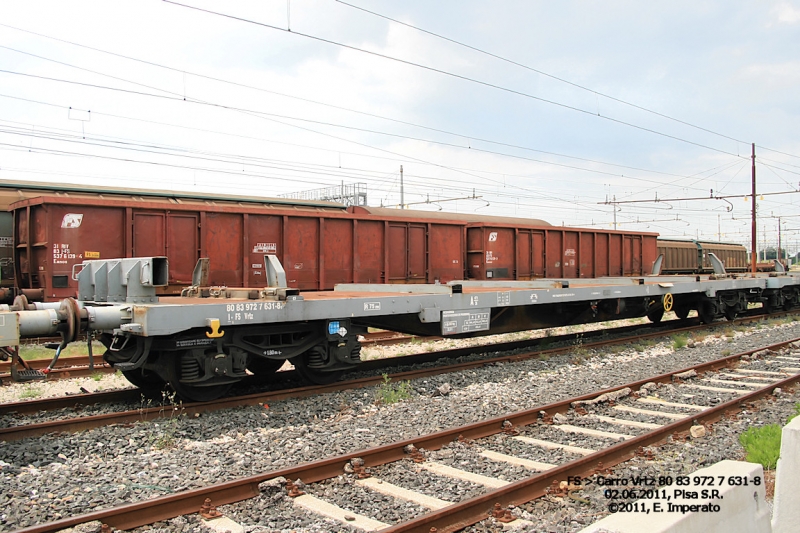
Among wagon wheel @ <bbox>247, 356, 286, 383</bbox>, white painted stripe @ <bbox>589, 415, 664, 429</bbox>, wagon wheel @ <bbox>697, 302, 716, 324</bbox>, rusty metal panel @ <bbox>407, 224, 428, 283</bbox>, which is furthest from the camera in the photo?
wagon wheel @ <bbox>697, 302, 716, 324</bbox>

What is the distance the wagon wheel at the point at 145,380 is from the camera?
7574 mm

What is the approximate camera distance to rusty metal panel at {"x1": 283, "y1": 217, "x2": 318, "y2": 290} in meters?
13.4

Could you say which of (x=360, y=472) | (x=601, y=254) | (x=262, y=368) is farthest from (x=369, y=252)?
(x=601, y=254)

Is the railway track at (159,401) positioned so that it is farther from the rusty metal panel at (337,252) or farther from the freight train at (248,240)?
the freight train at (248,240)

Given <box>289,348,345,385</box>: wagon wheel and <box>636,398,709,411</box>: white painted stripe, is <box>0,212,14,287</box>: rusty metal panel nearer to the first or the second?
<box>289,348,345,385</box>: wagon wheel

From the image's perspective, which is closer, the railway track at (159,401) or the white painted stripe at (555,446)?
the white painted stripe at (555,446)

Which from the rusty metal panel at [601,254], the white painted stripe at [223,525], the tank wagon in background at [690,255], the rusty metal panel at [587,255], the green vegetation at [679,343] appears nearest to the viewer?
the white painted stripe at [223,525]

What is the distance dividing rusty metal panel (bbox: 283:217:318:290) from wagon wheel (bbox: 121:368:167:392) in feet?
18.7

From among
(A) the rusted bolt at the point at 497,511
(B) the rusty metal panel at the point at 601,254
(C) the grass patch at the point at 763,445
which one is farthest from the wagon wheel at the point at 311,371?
(B) the rusty metal panel at the point at 601,254

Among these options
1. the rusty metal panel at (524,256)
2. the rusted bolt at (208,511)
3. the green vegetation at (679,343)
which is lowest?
the rusted bolt at (208,511)

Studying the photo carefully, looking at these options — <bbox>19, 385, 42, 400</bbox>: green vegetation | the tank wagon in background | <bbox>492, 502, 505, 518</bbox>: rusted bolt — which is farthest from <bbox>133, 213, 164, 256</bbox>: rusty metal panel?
the tank wagon in background

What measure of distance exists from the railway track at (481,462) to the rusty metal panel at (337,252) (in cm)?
783

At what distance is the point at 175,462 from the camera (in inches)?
204

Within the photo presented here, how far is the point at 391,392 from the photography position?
7.71 m
